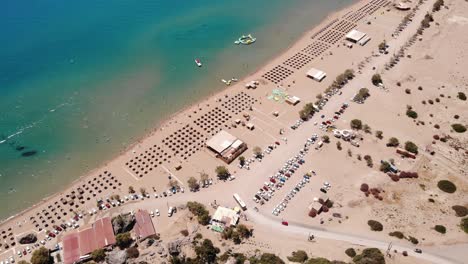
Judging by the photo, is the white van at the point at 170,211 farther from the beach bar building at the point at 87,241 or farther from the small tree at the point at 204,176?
the beach bar building at the point at 87,241

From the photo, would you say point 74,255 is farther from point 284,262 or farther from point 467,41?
point 467,41

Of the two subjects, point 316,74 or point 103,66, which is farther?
point 103,66

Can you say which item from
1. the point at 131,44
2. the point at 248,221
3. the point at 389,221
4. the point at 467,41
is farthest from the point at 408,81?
the point at 131,44

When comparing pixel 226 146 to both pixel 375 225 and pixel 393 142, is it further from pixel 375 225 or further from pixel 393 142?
pixel 393 142

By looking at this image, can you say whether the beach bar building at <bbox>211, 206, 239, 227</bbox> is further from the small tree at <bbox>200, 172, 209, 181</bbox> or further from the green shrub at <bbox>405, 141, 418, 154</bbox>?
the green shrub at <bbox>405, 141, 418, 154</bbox>

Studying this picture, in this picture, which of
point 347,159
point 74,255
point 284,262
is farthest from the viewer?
point 347,159

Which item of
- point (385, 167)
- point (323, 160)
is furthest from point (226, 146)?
point (385, 167)

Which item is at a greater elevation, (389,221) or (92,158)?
(92,158)
